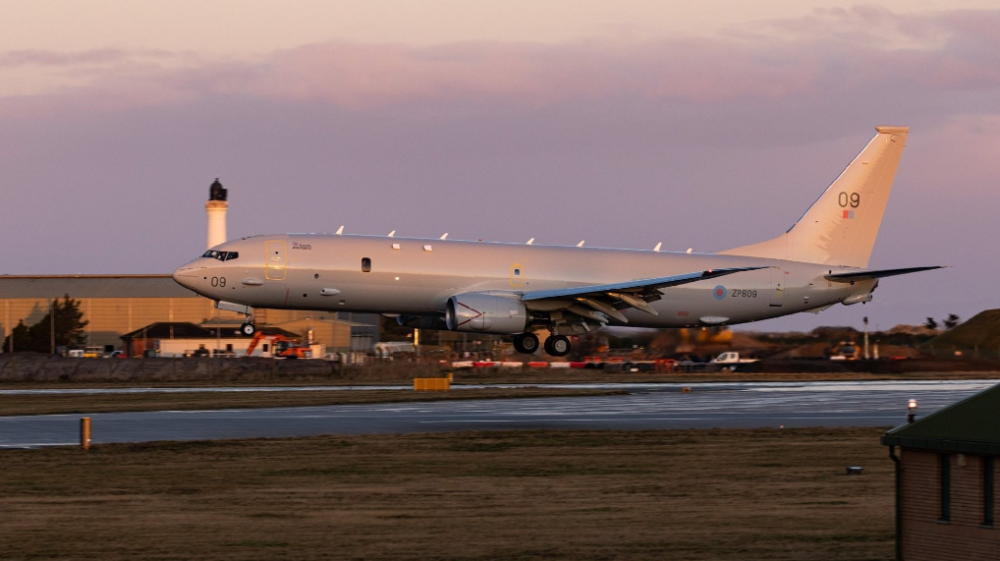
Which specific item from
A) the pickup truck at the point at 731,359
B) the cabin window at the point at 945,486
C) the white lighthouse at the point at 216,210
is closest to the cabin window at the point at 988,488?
the cabin window at the point at 945,486

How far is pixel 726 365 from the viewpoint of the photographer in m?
70.0

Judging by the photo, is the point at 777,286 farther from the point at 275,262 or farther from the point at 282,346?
the point at 282,346

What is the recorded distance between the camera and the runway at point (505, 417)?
30.1 m

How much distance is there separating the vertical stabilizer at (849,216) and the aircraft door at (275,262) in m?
19.1

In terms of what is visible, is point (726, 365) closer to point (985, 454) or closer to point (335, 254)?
point (335, 254)

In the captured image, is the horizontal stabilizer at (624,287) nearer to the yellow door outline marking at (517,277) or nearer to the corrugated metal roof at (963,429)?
the yellow door outline marking at (517,277)

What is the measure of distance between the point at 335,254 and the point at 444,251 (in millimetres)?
4054

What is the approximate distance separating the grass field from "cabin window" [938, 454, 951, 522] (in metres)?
2.93

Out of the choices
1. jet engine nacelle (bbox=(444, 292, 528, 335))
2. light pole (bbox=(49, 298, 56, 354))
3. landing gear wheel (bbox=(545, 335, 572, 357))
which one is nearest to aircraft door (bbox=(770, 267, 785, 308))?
landing gear wheel (bbox=(545, 335, 572, 357))

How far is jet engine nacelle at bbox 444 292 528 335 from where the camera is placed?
43.0 meters

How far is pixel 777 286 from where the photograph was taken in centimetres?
4978

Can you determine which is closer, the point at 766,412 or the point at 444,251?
the point at 766,412

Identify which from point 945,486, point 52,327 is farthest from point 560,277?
point 52,327

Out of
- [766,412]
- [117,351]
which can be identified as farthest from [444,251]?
[117,351]
